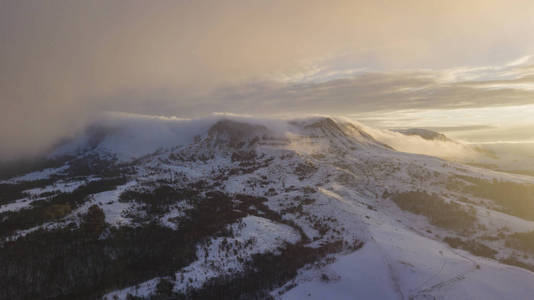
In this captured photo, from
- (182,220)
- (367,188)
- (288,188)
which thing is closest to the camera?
(182,220)

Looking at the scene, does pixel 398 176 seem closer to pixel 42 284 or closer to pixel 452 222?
pixel 452 222

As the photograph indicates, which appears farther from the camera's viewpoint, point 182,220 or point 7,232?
point 182,220

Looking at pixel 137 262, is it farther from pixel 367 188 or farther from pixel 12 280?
pixel 367 188

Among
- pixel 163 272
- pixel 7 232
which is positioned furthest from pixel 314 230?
pixel 7 232

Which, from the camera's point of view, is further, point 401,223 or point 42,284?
point 401,223

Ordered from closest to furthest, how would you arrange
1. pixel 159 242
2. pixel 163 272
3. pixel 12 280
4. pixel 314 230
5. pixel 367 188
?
pixel 12 280, pixel 163 272, pixel 159 242, pixel 314 230, pixel 367 188

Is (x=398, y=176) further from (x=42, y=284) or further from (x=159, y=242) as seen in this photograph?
(x=42, y=284)

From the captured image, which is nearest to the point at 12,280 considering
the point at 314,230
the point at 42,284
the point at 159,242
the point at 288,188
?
the point at 42,284

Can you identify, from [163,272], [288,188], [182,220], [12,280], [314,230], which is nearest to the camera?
[12,280]

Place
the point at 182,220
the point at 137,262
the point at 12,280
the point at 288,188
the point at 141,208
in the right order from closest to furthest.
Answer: the point at 12,280 → the point at 137,262 → the point at 182,220 → the point at 141,208 → the point at 288,188
